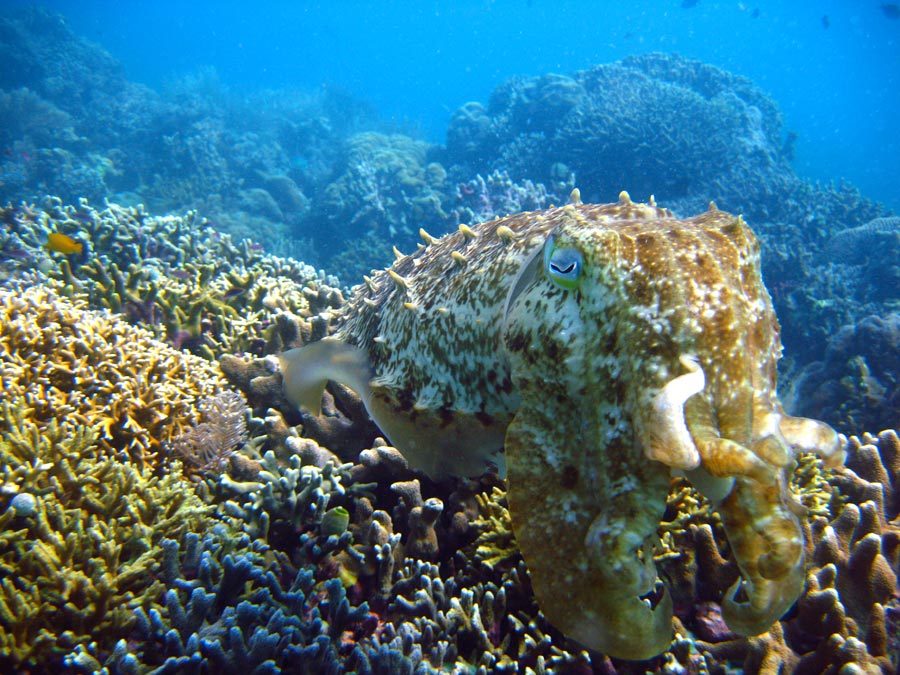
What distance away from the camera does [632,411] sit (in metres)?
1.52

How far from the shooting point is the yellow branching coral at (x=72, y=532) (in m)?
2.46

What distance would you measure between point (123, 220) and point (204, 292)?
10.7 feet

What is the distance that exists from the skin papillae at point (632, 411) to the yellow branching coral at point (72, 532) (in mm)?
2238

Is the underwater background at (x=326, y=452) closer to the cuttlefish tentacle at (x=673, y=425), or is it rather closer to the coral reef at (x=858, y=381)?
the coral reef at (x=858, y=381)

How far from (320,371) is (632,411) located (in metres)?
2.21

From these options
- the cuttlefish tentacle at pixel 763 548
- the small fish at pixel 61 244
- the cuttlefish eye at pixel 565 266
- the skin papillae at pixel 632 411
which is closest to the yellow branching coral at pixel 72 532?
the skin papillae at pixel 632 411

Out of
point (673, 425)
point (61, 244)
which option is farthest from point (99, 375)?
point (673, 425)

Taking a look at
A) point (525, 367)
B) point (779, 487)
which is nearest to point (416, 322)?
point (525, 367)

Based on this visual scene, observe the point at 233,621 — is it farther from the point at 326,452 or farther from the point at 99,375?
the point at 99,375

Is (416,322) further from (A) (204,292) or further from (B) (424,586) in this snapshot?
(A) (204,292)

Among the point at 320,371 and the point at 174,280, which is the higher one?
the point at 174,280

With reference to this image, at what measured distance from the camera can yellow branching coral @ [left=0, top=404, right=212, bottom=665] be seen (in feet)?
8.07

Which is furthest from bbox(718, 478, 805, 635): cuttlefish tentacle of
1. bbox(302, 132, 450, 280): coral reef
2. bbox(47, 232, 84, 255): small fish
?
bbox(302, 132, 450, 280): coral reef

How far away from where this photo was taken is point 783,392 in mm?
8445
